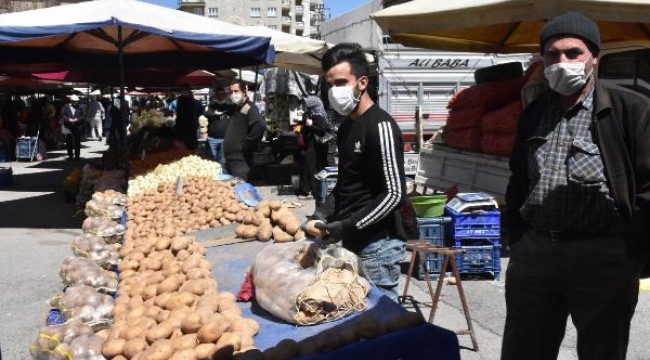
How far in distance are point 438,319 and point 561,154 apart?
9.88ft

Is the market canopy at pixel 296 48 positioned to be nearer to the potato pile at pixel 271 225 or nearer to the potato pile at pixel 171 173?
the potato pile at pixel 171 173

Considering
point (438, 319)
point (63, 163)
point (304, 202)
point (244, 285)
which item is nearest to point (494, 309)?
point (438, 319)

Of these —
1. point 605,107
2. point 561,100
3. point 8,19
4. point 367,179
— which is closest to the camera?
point 605,107

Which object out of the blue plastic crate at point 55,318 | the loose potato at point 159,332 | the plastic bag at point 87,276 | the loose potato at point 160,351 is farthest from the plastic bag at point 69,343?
the plastic bag at point 87,276

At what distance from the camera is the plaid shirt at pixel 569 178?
8.50 feet

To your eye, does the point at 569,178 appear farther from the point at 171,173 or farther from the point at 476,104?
the point at 171,173

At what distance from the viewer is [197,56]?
37.1 feet

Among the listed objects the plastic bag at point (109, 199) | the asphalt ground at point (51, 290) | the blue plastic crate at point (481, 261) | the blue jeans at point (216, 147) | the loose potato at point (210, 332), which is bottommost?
the asphalt ground at point (51, 290)

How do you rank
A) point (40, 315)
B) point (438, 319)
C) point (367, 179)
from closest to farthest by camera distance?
1. point (367, 179)
2. point (438, 319)
3. point (40, 315)

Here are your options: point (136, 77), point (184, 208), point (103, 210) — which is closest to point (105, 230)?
point (184, 208)

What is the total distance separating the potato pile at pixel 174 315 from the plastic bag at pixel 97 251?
745mm

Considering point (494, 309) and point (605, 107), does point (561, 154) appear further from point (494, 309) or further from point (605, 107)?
point (494, 309)

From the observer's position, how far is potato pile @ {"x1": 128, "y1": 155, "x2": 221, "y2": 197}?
26.9 feet

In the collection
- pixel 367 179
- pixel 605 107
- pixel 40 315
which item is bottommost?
pixel 40 315
